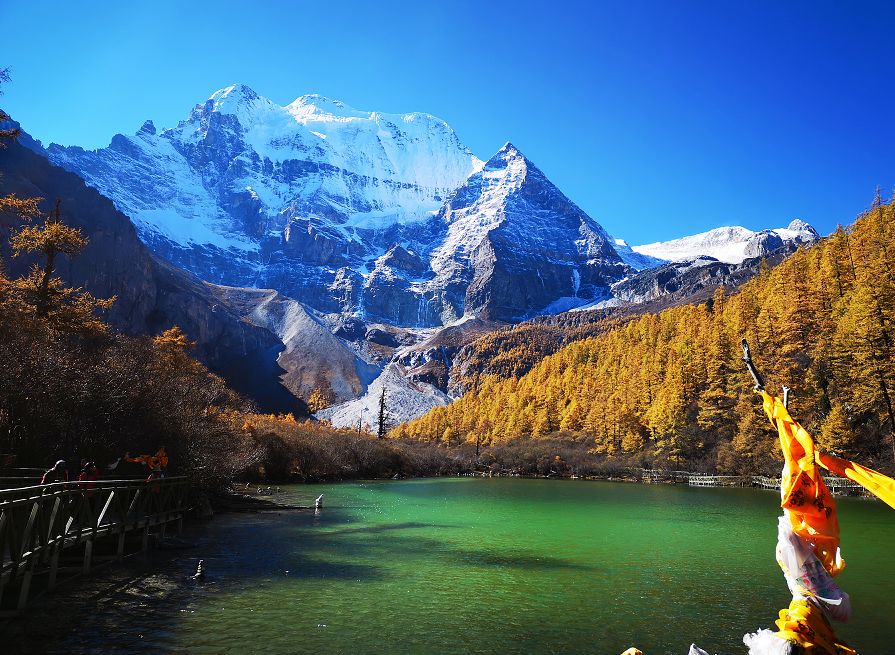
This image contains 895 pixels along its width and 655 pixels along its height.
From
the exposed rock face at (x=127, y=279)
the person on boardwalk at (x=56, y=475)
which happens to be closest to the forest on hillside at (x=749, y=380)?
the person on boardwalk at (x=56, y=475)

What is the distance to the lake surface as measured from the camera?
1237cm

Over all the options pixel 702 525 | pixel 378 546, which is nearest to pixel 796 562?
pixel 378 546

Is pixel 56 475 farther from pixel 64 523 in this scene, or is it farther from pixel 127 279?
pixel 127 279

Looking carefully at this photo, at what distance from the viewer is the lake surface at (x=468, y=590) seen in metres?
12.4

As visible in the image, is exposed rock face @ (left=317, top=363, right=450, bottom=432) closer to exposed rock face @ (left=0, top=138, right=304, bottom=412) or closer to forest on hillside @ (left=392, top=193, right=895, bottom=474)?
exposed rock face @ (left=0, top=138, right=304, bottom=412)

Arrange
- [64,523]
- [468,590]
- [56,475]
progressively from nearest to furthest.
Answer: [64,523] → [56,475] → [468,590]

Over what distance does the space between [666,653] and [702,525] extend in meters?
24.2

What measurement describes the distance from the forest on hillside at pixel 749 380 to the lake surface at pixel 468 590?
25104 millimetres

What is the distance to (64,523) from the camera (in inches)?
577

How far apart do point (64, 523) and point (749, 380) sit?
73484 millimetres

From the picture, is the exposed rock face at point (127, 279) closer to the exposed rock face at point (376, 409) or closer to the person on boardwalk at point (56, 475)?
the exposed rock face at point (376, 409)

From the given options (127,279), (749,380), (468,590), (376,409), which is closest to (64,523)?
(468,590)

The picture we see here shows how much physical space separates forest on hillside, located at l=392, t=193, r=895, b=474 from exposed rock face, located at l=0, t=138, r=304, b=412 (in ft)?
289

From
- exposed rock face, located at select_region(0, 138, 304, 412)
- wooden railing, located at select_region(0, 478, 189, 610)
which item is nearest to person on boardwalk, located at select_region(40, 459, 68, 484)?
wooden railing, located at select_region(0, 478, 189, 610)
